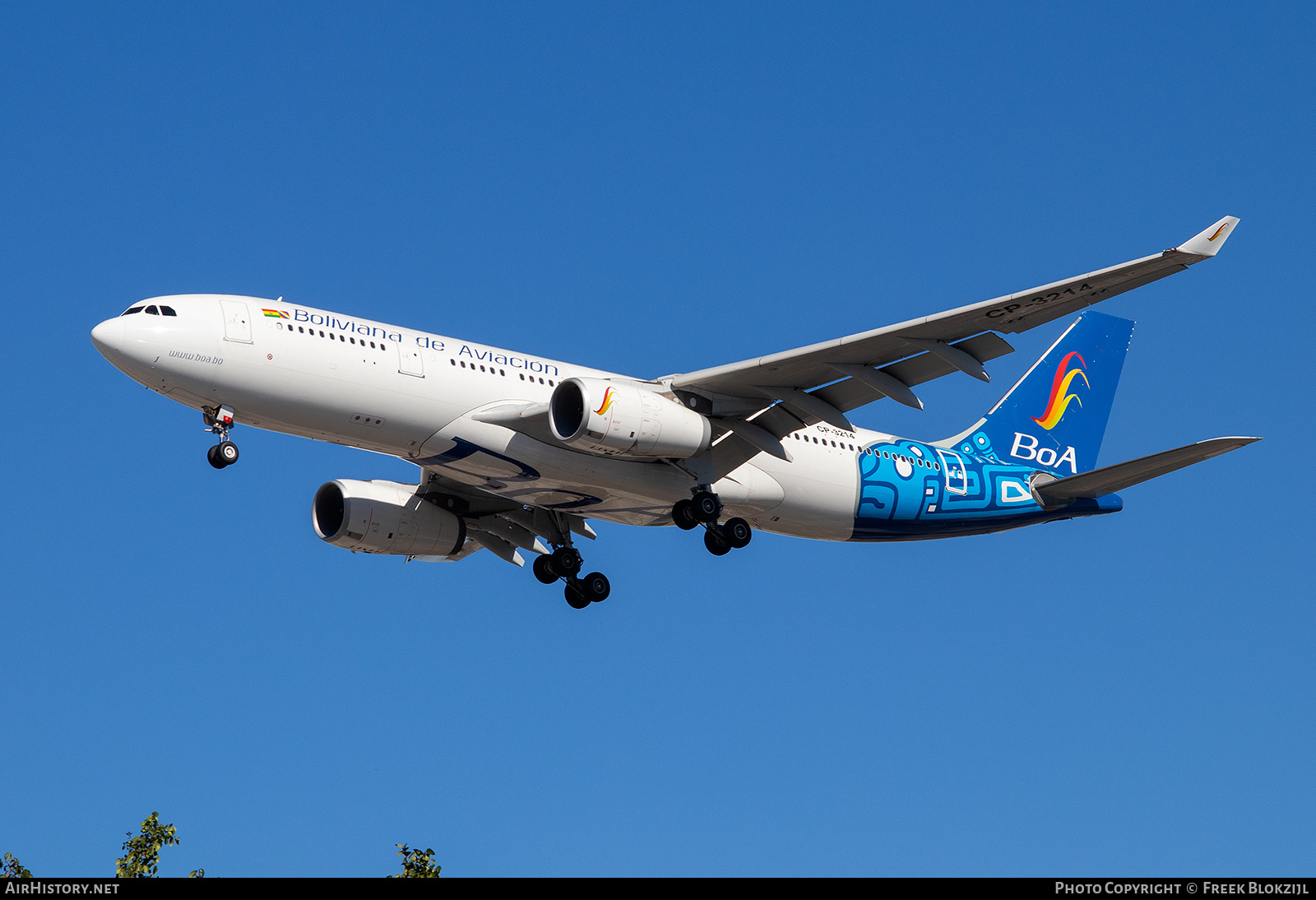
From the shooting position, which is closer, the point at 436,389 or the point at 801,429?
the point at 436,389

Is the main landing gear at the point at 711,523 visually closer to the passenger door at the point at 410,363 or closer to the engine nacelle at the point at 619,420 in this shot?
the engine nacelle at the point at 619,420

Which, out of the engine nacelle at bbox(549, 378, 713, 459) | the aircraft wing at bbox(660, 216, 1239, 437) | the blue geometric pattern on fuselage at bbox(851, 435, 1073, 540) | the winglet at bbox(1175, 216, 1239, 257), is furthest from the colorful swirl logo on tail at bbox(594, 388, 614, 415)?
the winglet at bbox(1175, 216, 1239, 257)

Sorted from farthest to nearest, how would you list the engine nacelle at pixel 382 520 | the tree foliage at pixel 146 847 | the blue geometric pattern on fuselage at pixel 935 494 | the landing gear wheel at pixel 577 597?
the landing gear wheel at pixel 577 597, the blue geometric pattern on fuselage at pixel 935 494, the engine nacelle at pixel 382 520, the tree foliage at pixel 146 847

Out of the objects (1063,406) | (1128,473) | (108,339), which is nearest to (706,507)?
(1128,473)

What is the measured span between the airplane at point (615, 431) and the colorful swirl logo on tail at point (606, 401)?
5 cm

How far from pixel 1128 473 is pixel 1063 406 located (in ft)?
23.4

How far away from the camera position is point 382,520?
112ft

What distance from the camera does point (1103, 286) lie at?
26203 millimetres

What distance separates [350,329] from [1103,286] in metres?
14.4

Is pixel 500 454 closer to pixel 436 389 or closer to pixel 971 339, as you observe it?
pixel 436 389

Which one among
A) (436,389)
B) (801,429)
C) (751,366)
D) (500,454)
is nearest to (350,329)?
(436,389)

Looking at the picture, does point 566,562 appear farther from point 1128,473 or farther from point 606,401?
point 1128,473

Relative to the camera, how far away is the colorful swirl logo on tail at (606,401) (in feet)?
93.4

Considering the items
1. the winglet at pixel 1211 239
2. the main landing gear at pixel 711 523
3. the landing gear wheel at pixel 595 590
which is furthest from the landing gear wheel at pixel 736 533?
the winglet at pixel 1211 239
